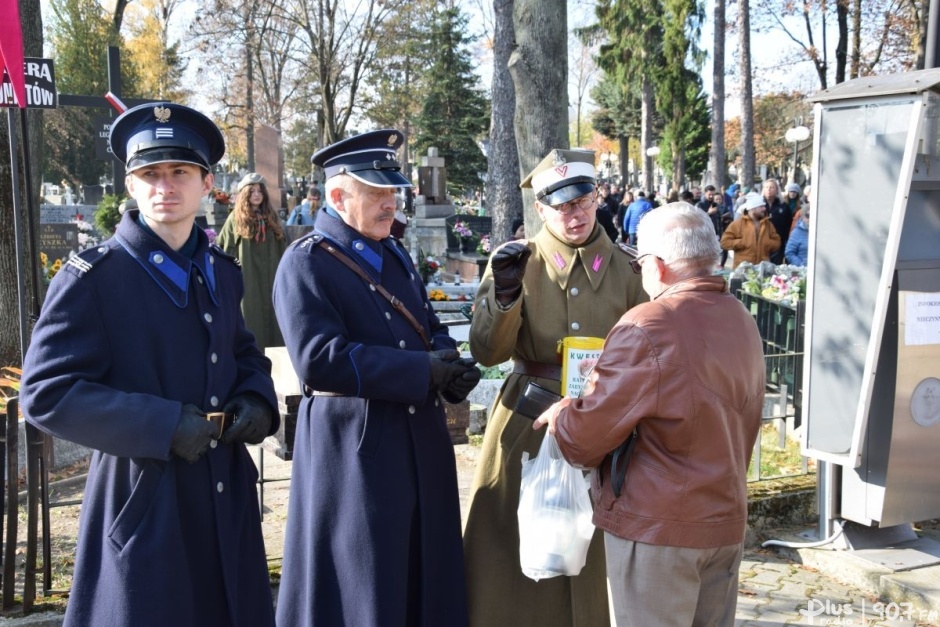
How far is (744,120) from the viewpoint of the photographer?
2505cm

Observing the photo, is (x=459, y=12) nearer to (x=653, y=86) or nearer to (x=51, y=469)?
(x=653, y=86)

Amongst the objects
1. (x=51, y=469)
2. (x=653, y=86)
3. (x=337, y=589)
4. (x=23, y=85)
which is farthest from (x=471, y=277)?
(x=653, y=86)

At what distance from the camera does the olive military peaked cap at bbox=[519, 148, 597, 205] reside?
3.48 meters

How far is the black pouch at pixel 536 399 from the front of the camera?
3373 mm

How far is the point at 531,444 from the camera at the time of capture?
3.57 m

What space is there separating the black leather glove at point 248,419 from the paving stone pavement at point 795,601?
1.65m

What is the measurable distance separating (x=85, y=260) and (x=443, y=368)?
1.19 meters

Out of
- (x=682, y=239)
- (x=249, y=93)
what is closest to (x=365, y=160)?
(x=682, y=239)

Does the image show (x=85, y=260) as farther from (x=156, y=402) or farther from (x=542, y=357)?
(x=542, y=357)

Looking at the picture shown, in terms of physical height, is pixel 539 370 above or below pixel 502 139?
below

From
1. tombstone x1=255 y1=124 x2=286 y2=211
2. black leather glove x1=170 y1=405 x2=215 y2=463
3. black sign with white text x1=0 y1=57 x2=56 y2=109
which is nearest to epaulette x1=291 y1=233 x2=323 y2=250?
black leather glove x1=170 y1=405 x2=215 y2=463

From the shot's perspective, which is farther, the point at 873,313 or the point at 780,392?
the point at 780,392

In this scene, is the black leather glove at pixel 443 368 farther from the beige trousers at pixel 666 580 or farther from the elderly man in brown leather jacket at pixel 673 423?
the beige trousers at pixel 666 580

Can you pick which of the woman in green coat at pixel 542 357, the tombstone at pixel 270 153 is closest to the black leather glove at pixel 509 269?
the woman in green coat at pixel 542 357
